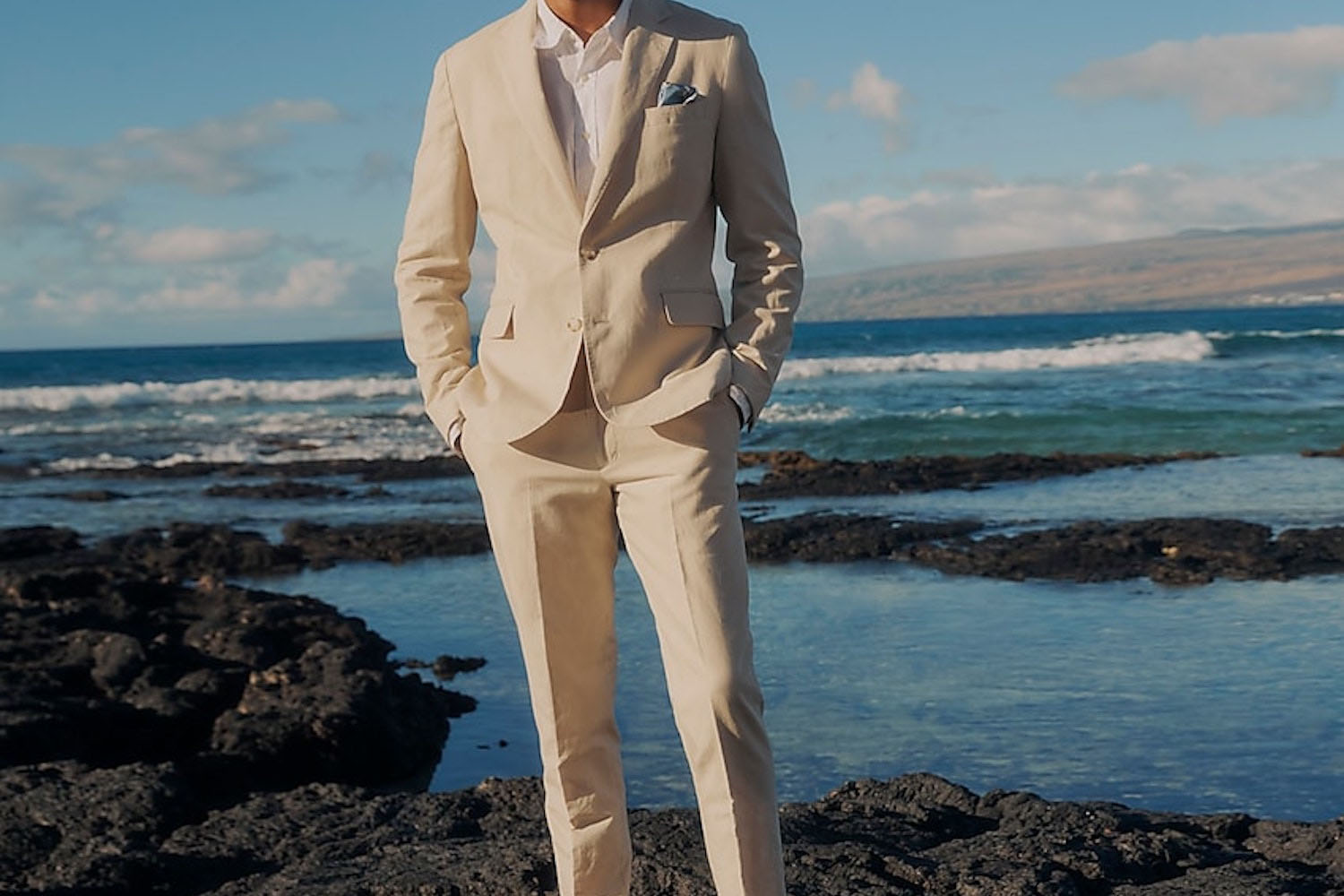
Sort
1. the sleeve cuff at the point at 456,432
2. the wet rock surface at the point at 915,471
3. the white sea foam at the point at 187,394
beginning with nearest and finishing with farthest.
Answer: the sleeve cuff at the point at 456,432 < the wet rock surface at the point at 915,471 < the white sea foam at the point at 187,394

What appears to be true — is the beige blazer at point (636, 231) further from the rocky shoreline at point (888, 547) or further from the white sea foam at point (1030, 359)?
the white sea foam at point (1030, 359)

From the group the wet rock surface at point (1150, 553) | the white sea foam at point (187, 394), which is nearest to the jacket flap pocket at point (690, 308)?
the wet rock surface at point (1150, 553)

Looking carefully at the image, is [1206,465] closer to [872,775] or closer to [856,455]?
[856,455]

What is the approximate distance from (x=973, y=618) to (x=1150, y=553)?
8.25ft

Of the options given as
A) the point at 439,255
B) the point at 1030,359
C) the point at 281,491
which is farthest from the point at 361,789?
the point at 1030,359

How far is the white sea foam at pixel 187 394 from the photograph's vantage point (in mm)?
39000

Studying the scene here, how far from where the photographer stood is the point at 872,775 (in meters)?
6.27

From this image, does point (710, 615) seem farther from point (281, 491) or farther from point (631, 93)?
point (281, 491)

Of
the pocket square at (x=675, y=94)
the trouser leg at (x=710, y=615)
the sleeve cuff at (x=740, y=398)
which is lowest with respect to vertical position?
the trouser leg at (x=710, y=615)

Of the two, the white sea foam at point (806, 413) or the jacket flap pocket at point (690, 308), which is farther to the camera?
the white sea foam at point (806, 413)

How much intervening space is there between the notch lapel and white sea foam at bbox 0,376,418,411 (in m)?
36.6

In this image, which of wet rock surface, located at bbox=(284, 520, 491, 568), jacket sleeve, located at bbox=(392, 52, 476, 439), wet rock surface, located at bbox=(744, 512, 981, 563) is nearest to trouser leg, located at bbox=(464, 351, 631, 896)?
jacket sleeve, located at bbox=(392, 52, 476, 439)

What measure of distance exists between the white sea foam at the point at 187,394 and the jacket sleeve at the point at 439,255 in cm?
3638

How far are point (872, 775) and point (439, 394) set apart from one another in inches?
140
